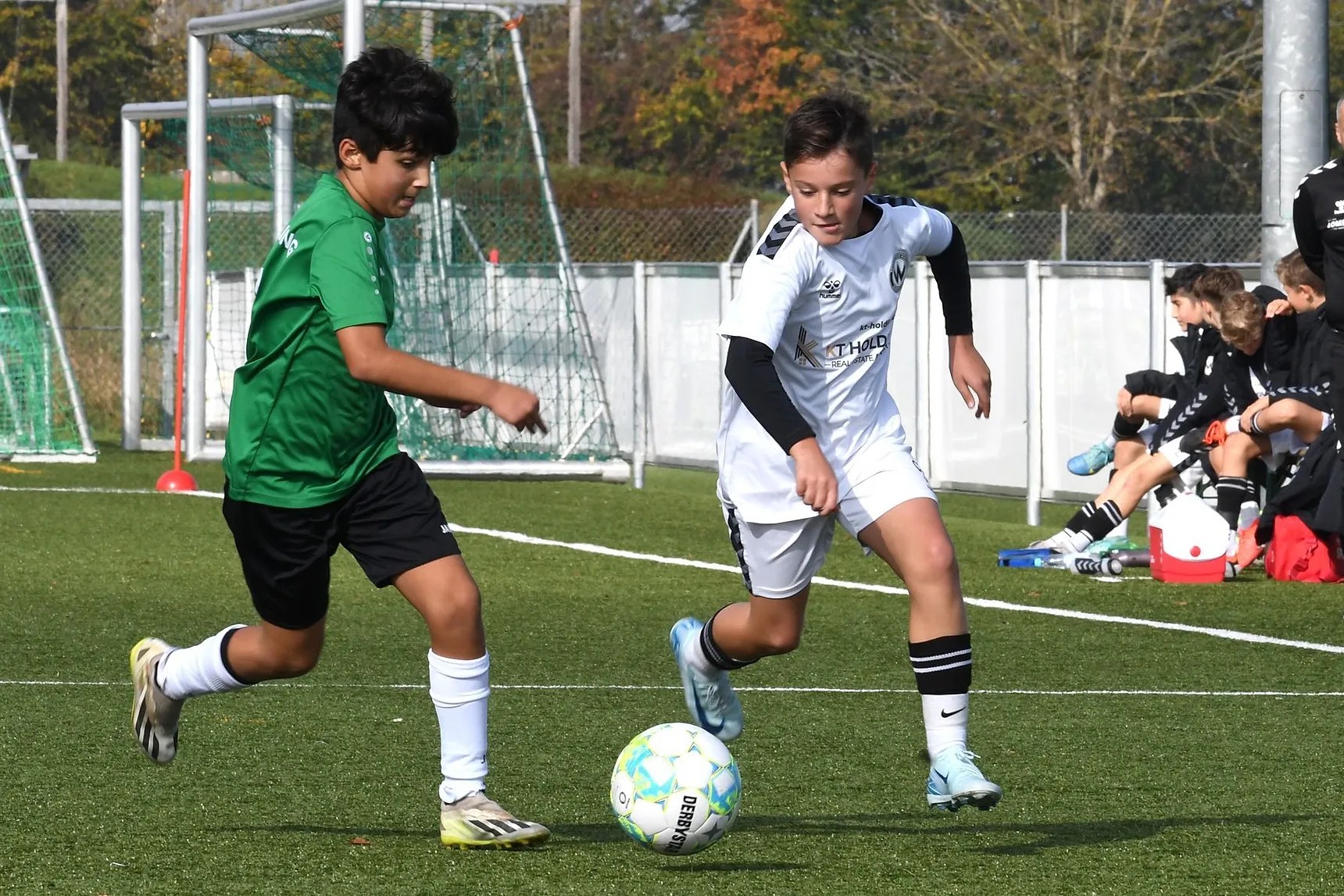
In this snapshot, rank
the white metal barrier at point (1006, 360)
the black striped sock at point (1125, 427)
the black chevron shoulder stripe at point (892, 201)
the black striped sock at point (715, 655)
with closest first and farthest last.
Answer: the black chevron shoulder stripe at point (892, 201) < the black striped sock at point (715, 655) < the black striped sock at point (1125, 427) < the white metal barrier at point (1006, 360)

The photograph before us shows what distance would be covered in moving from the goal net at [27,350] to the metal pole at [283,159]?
1955mm

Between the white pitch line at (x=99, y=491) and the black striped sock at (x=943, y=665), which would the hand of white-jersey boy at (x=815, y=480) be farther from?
the white pitch line at (x=99, y=491)

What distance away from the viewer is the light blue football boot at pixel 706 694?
5.68 meters

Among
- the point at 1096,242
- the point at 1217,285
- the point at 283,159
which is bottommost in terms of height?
→ the point at 1217,285

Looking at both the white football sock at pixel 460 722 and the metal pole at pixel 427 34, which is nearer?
the white football sock at pixel 460 722

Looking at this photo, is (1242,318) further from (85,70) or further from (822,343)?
(85,70)

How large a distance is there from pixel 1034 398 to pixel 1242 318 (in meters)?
3.60

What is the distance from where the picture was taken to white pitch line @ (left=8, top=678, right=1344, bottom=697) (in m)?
6.97

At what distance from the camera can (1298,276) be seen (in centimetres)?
1033

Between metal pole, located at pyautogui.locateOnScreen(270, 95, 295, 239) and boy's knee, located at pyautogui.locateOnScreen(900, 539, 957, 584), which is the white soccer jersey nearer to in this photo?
boy's knee, located at pyautogui.locateOnScreen(900, 539, 957, 584)

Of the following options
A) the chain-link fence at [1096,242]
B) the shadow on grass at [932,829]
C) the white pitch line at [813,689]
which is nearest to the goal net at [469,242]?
the white pitch line at [813,689]

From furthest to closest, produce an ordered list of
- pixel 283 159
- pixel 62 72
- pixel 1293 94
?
pixel 62 72, pixel 283 159, pixel 1293 94

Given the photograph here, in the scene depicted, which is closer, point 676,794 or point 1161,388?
point 676,794

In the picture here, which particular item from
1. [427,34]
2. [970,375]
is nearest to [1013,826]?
[970,375]
